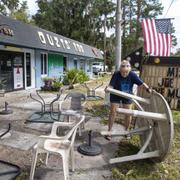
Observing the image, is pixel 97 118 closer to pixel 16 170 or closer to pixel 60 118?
pixel 60 118

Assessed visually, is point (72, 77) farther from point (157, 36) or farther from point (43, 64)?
point (157, 36)

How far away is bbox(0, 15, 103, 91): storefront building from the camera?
965cm

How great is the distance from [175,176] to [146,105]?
48.4 inches

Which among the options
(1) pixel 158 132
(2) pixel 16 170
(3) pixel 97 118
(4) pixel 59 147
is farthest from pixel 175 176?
(3) pixel 97 118

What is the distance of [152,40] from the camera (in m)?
5.65

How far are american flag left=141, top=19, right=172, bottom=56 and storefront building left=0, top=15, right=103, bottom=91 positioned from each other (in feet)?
18.4

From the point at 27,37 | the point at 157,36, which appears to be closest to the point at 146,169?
the point at 157,36

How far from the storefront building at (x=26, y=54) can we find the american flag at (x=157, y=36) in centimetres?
562

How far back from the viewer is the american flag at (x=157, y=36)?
5.64 metres

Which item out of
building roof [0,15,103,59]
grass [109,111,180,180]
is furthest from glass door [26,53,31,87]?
grass [109,111,180,180]

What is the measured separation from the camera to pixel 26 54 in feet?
40.1

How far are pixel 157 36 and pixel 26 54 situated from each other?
8.31m

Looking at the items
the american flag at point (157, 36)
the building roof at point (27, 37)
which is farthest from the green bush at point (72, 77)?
the american flag at point (157, 36)

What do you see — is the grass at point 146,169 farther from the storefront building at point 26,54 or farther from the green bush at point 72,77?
the green bush at point 72,77
